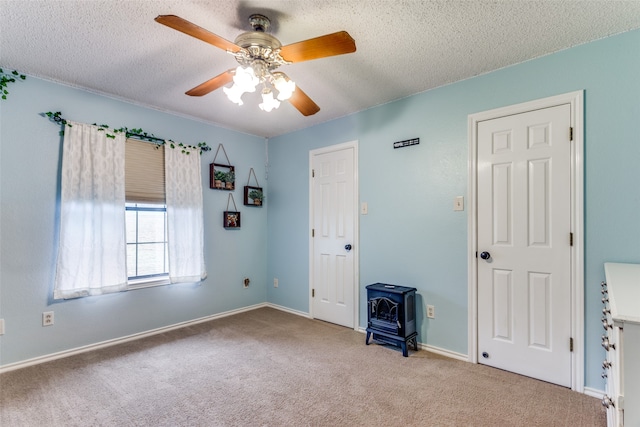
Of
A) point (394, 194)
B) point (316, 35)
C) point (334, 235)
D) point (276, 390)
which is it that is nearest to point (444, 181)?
point (394, 194)

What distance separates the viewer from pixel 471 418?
191cm

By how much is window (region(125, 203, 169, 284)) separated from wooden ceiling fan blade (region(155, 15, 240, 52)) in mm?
2294

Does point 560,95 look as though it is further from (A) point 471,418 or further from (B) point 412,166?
(A) point 471,418

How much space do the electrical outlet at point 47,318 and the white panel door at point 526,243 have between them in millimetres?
3691

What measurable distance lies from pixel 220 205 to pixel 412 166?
2.40m

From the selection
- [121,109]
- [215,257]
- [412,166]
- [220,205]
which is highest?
[121,109]

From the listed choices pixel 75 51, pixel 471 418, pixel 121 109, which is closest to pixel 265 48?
pixel 75 51

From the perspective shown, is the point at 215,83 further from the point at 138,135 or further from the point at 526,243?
the point at 526,243

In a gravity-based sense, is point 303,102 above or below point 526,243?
above

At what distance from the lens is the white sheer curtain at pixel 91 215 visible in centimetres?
275

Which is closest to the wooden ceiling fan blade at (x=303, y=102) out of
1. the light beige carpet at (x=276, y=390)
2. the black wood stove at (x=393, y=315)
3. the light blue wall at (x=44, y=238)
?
the black wood stove at (x=393, y=315)

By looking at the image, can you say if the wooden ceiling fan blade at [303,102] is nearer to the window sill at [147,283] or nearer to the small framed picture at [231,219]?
the small framed picture at [231,219]

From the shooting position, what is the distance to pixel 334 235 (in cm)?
373

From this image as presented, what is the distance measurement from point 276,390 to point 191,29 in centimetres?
231
